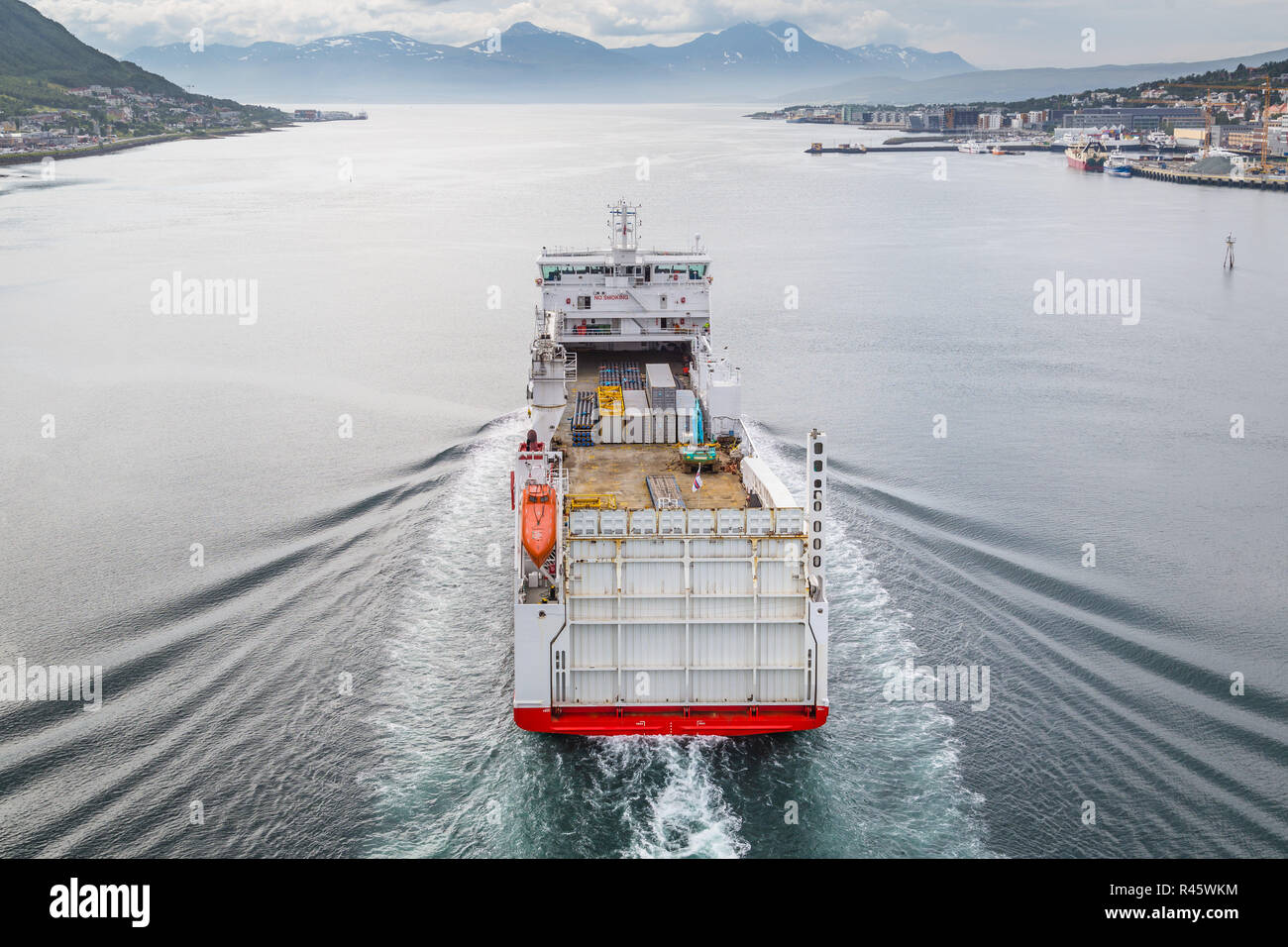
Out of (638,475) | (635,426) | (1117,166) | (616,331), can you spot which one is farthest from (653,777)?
(1117,166)

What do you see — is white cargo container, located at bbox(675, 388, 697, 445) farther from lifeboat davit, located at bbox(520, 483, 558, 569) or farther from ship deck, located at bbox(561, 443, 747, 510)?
lifeboat davit, located at bbox(520, 483, 558, 569)

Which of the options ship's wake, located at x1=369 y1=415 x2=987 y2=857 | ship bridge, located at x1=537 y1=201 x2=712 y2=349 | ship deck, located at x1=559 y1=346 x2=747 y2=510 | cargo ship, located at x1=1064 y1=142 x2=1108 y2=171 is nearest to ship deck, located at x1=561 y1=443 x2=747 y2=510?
ship deck, located at x1=559 y1=346 x2=747 y2=510

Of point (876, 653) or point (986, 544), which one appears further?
point (986, 544)

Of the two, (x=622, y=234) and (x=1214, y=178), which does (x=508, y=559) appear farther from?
(x=1214, y=178)

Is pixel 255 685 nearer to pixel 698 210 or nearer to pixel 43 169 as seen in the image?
pixel 698 210
